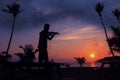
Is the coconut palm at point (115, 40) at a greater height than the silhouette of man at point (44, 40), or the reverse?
the coconut palm at point (115, 40)

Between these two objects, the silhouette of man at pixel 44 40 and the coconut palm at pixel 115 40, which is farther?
the coconut palm at pixel 115 40

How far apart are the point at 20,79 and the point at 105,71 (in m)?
10.1

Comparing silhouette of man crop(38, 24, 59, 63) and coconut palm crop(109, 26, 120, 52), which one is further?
coconut palm crop(109, 26, 120, 52)

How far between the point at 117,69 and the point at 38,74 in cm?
876

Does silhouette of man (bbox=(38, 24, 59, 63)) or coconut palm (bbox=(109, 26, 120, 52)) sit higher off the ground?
coconut palm (bbox=(109, 26, 120, 52))

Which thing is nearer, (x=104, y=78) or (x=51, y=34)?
(x=51, y=34)

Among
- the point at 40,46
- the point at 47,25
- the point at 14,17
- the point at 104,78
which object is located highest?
the point at 14,17

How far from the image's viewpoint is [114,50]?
45.6 metres

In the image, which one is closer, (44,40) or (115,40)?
(44,40)

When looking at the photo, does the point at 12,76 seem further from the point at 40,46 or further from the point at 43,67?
the point at 40,46

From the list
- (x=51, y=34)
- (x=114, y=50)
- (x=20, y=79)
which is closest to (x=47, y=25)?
(x=51, y=34)

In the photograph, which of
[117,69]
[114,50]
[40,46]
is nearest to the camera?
[40,46]

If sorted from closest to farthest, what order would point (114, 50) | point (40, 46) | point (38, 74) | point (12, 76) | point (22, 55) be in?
point (12, 76)
point (38, 74)
point (40, 46)
point (114, 50)
point (22, 55)

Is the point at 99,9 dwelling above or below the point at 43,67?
above
